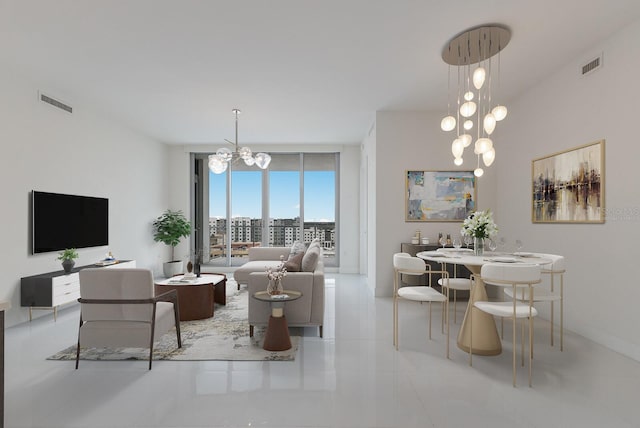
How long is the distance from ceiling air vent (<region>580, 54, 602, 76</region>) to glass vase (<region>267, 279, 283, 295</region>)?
3.95 metres

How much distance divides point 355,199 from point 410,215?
2539 mm

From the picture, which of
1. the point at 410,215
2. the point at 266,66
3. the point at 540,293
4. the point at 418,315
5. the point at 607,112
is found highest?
the point at 266,66

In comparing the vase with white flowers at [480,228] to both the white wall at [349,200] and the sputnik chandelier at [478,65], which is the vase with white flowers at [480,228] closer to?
the sputnik chandelier at [478,65]

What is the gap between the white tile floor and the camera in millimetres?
2145

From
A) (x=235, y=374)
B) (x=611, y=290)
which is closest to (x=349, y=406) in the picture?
(x=235, y=374)

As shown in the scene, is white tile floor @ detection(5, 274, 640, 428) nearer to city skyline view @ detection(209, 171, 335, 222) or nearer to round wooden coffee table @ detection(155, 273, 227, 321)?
round wooden coffee table @ detection(155, 273, 227, 321)

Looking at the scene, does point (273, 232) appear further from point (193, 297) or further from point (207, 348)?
point (207, 348)

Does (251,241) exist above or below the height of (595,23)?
below

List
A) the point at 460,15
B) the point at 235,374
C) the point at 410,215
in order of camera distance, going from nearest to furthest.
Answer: the point at 235,374, the point at 460,15, the point at 410,215

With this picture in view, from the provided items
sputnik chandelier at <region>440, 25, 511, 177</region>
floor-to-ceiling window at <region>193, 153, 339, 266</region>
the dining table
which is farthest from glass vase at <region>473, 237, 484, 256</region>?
floor-to-ceiling window at <region>193, 153, 339, 266</region>

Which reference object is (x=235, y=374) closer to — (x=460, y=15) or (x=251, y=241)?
(x=460, y=15)

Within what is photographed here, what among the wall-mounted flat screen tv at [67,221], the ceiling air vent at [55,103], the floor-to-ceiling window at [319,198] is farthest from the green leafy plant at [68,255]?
the floor-to-ceiling window at [319,198]

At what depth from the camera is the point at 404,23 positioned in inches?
123

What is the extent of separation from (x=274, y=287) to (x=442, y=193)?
345cm
